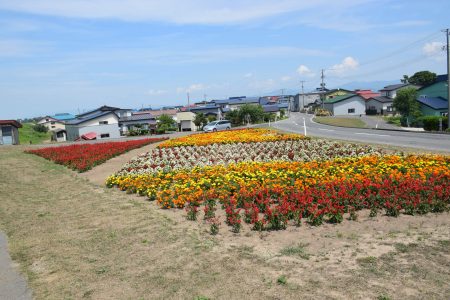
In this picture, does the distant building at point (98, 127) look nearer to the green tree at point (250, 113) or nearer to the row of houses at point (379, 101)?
the green tree at point (250, 113)

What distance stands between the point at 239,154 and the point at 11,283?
544 inches

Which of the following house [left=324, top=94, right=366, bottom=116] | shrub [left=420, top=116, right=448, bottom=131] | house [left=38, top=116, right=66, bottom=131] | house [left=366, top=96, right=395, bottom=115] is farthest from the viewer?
house [left=38, top=116, right=66, bottom=131]

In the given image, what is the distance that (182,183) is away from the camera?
40.9ft

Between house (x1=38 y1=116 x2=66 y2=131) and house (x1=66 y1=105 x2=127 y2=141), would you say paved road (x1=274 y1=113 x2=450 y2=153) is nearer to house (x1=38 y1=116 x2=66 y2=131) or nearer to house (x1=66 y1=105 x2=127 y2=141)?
house (x1=66 y1=105 x2=127 y2=141)

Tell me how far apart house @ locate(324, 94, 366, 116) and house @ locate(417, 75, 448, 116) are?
Answer: 26184 millimetres

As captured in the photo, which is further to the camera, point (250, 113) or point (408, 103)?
point (250, 113)

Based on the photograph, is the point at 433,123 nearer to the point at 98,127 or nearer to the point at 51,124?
the point at 98,127

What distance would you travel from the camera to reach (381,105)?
77.3m

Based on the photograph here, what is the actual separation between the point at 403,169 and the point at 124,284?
9.61 metres

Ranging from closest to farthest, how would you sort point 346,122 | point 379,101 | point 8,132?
point 8,132
point 346,122
point 379,101

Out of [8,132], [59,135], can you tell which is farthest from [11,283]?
[59,135]

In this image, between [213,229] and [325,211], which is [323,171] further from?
[213,229]

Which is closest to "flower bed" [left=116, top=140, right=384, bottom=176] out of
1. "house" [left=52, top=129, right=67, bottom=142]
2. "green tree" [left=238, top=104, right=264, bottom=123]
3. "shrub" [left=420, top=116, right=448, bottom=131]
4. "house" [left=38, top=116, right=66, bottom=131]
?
"shrub" [left=420, top=116, right=448, bottom=131]

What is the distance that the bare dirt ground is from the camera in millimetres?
5562
